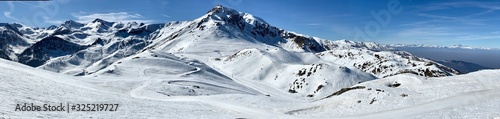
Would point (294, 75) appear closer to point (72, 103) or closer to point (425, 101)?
point (425, 101)

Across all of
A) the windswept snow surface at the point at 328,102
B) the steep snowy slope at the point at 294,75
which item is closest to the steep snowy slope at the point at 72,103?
the windswept snow surface at the point at 328,102

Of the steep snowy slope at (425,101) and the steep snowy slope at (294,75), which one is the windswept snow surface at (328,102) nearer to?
the steep snowy slope at (425,101)

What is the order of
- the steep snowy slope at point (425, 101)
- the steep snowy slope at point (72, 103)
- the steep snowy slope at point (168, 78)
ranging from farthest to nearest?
the steep snowy slope at point (168, 78), the steep snowy slope at point (425, 101), the steep snowy slope at point (72, 103)

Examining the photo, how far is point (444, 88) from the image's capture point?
133ft

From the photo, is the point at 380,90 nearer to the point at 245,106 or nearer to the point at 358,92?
the point at 358,92

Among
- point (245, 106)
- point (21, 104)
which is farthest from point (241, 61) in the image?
point (21, 104)

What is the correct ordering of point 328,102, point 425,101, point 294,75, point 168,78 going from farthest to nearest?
point 294,75, point 168,78, point 328,102, point 425,101

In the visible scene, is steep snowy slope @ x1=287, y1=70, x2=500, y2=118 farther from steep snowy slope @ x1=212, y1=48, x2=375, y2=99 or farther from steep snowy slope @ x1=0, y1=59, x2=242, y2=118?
steep snowy slope @ x1=212, y1=48, x2=375, y2=99

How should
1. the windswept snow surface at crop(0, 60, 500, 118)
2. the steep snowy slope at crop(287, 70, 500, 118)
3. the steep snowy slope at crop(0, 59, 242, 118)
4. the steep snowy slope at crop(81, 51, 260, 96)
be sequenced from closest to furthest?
1. the steep snowy slope at crop(0, 59, 242, 118)
2. the windswept snow surface at crop(0, 60, 500, 118)
3. the steep snowy slope at crop(287, 70, 500, 118)
4. the steep snowy slope at crop(81, 51, 260, 96)

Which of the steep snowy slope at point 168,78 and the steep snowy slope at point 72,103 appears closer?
the steep snowy slope at point 72,103

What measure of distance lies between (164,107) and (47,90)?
38.3ft

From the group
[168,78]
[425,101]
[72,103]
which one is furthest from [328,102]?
[168,78]

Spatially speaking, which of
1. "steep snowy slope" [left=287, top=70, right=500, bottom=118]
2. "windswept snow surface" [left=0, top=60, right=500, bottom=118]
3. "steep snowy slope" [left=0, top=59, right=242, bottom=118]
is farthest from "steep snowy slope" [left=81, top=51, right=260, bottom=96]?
"steep snowy slope" [left=287, top=70, right=500, bottom=118]

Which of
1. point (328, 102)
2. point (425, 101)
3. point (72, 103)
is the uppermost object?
point (72, 103)
